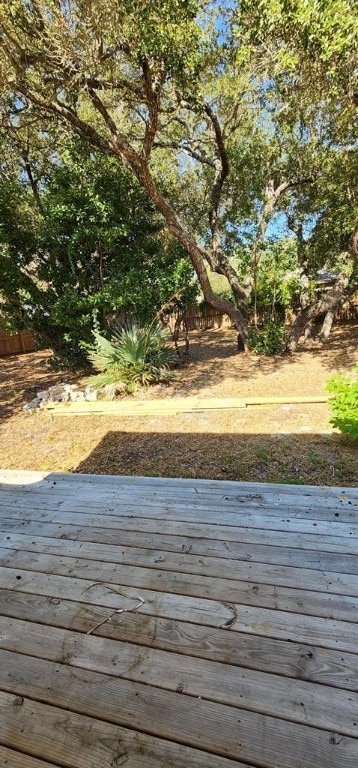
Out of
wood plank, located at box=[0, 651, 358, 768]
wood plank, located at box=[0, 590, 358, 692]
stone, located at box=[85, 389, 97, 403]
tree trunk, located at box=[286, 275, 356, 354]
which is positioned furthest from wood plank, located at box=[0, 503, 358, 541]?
tree trunk, located at box=[286, 275, 356, 354]

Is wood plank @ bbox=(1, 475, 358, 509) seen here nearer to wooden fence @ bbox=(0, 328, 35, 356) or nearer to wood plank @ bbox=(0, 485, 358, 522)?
wood plank @ bbox=(0, 485, 358, 522)

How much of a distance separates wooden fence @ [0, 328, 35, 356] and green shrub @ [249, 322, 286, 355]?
25.4 ft

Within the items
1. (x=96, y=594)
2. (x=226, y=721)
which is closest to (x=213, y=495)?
(x=96, y=594)

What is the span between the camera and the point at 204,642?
1.06 metres

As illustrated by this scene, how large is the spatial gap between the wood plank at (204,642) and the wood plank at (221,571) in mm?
191

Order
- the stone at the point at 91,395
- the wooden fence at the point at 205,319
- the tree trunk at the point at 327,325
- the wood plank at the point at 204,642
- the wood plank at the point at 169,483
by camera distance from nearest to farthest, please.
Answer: the wood plank at the point at 204,642, the wood plank at the point at 169,483, the stone at the point at 91,395, the tree trunk at the point at 327,325, the wooden fence at the point at 205,319

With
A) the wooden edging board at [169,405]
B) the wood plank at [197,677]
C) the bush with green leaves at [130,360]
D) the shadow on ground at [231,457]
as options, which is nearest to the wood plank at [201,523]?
the wood plank at [197,677]

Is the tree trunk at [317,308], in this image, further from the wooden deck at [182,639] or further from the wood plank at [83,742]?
the wood plank at [83,742]

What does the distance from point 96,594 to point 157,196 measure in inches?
226

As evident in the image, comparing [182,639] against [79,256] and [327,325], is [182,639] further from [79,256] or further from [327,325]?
[327,325]

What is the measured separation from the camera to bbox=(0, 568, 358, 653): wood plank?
106 centimetres

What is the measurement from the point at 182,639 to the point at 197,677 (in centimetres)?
12

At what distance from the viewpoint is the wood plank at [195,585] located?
3.83ft

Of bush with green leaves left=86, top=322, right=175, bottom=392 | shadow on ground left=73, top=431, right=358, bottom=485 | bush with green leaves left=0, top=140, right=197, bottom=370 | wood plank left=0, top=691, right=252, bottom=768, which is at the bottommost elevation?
shadow on ground left=73, top=431, right=358, bottom=485
